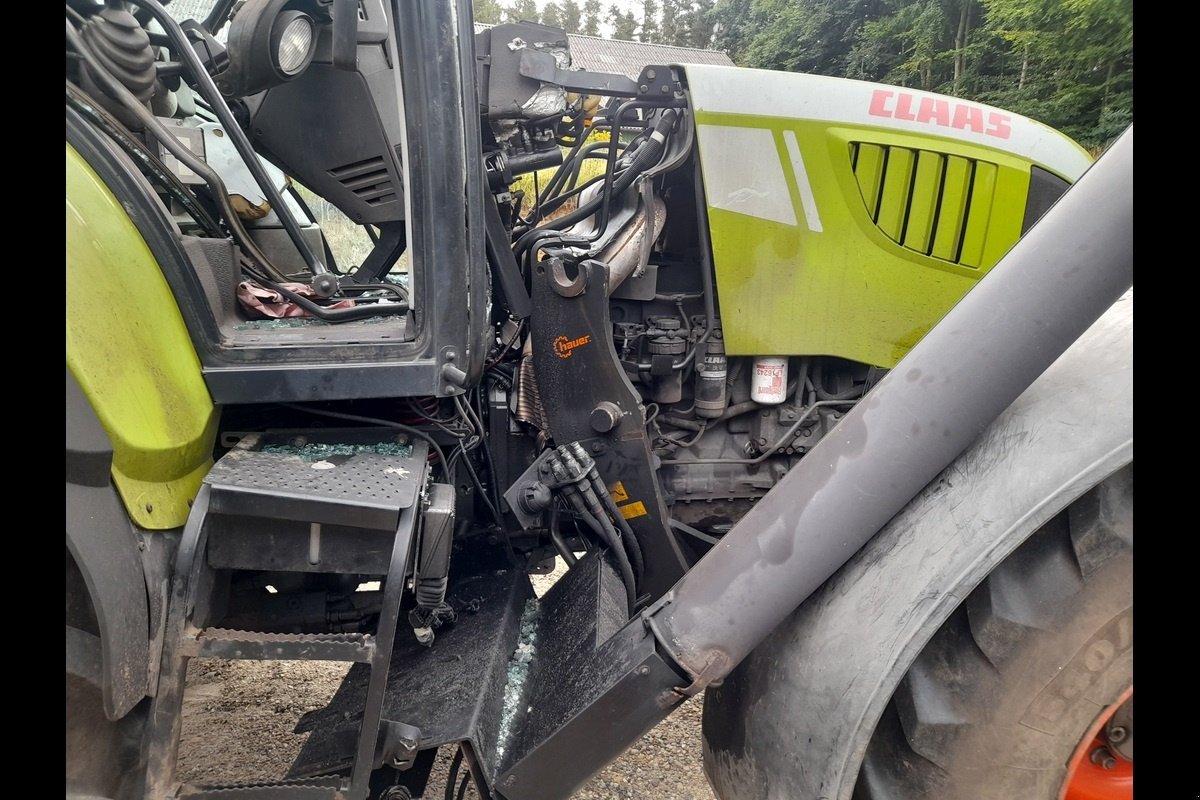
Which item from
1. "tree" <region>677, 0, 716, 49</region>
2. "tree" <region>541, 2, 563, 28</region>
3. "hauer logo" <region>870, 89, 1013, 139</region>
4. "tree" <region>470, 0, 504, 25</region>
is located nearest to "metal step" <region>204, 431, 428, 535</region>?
"hauer logo" <region>870, 89, 1013, 139</region>

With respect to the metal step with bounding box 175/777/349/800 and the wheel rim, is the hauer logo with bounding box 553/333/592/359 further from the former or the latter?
the wheel rim

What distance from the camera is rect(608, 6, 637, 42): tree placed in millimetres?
32000

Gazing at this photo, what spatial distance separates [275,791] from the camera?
4.18 feet

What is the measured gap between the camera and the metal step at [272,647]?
124 cm

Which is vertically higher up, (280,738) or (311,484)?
(311,484)

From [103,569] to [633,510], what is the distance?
1.23 metres

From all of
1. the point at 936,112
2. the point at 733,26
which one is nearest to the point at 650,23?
the point at 733,26

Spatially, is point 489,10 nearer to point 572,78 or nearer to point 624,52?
point 624,52

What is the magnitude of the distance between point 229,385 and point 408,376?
0.34m

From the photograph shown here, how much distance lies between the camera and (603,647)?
58.1 inches

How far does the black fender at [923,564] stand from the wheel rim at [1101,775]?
0.35 m

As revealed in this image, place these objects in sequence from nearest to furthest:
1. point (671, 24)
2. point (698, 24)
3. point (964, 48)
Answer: point (964, 48) < point (698, 24) < point (671, 24)

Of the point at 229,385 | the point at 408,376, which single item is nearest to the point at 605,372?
the point at 408,376
